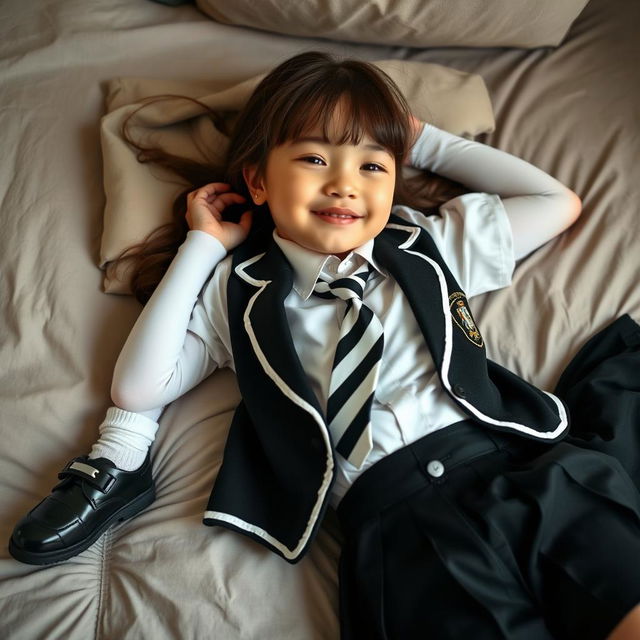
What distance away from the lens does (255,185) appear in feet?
3.81

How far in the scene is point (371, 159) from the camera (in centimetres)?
107

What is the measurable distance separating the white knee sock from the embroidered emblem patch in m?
0.51

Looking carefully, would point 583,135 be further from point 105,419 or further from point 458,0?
point 105,419

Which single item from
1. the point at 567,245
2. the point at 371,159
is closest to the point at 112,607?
the point at 371,159

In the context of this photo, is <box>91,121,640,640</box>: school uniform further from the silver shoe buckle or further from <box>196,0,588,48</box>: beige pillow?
<box>196,0,588,48</box>: beige pillow

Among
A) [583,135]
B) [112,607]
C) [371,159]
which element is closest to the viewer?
[112,607]

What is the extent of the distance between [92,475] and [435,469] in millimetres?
492

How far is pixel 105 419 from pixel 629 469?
80 centimetres

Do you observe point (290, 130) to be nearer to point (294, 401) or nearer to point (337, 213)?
point (337, 213)

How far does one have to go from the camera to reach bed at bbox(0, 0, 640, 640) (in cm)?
96

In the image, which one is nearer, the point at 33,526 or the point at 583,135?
the point at 33,526

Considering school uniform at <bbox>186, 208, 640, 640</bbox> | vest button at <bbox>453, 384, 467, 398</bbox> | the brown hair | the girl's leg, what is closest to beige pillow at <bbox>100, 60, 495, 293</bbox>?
the brown hair

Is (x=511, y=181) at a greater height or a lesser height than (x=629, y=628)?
greater

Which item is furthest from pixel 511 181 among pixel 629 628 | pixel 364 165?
pixel 629 628
